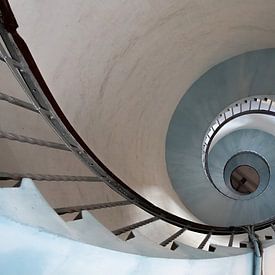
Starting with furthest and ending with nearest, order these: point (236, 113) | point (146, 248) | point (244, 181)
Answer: point (244, 181), point (236, 113), point (146, 248)

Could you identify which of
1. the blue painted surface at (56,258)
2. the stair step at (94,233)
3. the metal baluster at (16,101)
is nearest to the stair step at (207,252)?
the blue painted surface at (56,258)

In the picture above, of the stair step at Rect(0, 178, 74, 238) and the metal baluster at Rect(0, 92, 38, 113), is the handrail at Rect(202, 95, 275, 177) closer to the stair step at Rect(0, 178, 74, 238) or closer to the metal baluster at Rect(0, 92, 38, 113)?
the metal baluster at Rect(0, 92, 38, 113)

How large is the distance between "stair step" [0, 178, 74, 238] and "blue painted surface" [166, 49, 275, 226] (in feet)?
16.4

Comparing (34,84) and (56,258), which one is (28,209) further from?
(34,84)

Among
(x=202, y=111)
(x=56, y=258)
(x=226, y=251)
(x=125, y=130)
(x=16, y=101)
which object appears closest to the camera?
(x=56, y=258)

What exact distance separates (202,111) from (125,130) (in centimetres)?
190

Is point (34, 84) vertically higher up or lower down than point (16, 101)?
higher up

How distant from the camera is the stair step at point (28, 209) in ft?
4.00

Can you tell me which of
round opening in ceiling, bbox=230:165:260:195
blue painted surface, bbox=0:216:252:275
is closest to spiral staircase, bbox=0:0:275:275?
blue painted surface, bbox=0:216:252:275

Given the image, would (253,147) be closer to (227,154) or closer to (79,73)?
(227,154)

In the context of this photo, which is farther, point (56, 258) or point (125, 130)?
point (125, 130)

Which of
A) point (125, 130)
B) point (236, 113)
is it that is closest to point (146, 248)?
point (125, 130)

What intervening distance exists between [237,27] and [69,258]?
4.83 metres

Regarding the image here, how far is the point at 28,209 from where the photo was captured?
4.58 ft
